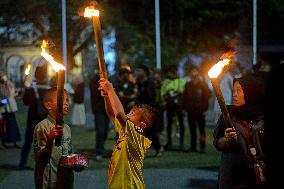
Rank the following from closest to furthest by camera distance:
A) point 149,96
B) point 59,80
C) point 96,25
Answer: point 96,25 → point 59,80 → point 149,96

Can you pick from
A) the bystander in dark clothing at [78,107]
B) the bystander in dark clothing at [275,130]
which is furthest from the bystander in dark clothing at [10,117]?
the bystander in dark clothing at [275,130]

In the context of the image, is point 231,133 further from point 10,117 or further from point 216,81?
point 10,117

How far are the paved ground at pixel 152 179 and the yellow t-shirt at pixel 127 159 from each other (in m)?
4.14

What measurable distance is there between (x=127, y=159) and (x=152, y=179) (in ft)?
15.9

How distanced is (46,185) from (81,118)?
14845mm

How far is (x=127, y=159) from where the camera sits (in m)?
5.12

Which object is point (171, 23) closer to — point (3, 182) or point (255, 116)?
point (3, 182)

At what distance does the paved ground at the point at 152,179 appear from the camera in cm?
939

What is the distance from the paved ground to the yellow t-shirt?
4136 mm

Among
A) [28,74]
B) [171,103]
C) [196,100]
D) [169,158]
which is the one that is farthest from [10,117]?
[28,74]

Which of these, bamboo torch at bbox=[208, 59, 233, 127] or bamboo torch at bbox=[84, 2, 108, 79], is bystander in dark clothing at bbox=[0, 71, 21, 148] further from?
bamboo torch at bbox=[208, 59, 233, 127]

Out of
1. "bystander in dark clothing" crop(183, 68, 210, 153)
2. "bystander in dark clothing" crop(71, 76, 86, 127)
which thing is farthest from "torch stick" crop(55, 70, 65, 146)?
"bystander in dark clothing" crop(71, 76, 86, 127)

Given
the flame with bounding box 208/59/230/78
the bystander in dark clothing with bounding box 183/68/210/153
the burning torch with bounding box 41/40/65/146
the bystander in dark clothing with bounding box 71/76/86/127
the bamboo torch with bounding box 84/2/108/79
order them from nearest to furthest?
the flame with bounding box 208/59/230/78 → the bamboo torch with bounding box 84/2/108/79 → the burning torch with bounding box 41/40/65/146 → the bystander in dark clothing with bounding box 183/68/210/153 → the bystander in dark clothing with bounding box 71/76/86/127

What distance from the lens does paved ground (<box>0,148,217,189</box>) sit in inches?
370
